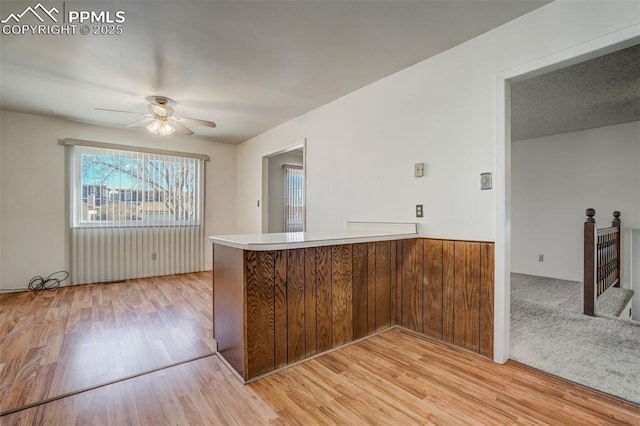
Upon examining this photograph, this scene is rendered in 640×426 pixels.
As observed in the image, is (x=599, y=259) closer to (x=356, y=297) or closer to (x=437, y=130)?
(x=437, y=130)

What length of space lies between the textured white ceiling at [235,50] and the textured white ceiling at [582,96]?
1186 millimetres

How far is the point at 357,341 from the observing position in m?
2.42

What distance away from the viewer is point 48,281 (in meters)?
4.21

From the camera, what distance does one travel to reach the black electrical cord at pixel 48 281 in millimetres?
4109

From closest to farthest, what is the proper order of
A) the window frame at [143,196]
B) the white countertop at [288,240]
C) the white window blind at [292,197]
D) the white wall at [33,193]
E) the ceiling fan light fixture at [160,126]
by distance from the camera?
1. the white countertop at [288,240]
2. the ceiling fan light fixture at [160,126]
3. the white wall at [33,193]
4. the window frame at [143,196]
5. the white window blind at [292,197]

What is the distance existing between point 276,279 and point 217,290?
0.60 m

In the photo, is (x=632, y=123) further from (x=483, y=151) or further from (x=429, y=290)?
(x=429, y=290)

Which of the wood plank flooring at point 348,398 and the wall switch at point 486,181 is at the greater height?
the wall switch at point 486,181

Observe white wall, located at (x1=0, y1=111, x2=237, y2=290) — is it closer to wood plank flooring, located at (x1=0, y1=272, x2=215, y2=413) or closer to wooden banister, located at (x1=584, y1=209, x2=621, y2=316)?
wood plank flooring, located at (x1=0, y1=272, x2=215, y2=413)

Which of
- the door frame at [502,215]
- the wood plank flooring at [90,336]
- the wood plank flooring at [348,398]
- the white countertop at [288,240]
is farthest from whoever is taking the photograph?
the door frame at [502,215]

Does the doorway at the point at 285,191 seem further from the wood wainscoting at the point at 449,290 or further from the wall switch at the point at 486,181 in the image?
the wall switch at the point at 486,181

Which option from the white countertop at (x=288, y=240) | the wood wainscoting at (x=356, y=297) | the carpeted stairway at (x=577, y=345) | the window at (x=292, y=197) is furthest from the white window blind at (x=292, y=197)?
→ the carpeted stairway at (x=577, y=345)

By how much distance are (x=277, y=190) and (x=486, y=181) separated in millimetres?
4380

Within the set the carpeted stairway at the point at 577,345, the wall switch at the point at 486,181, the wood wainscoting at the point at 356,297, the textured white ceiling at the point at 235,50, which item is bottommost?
the carpeted stairway at the point at 577,345
